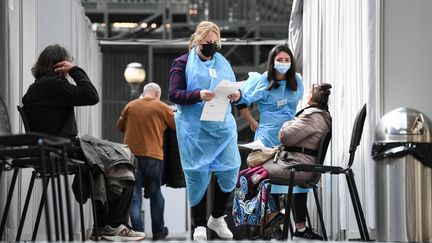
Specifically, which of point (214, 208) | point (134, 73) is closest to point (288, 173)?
point (214, 208)

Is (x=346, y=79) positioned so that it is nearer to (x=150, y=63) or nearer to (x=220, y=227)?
(x=220, y=227)

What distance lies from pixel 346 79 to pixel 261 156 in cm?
112

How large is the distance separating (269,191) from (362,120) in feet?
4.67

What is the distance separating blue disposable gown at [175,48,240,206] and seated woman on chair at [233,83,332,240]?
286 mm

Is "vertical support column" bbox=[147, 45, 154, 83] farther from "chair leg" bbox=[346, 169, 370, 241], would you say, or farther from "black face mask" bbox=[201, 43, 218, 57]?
"chair leg" bbox=[346, 169, 370, 241]

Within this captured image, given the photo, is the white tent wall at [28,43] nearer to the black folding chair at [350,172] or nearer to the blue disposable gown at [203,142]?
the blue disposable gown at [203,142]

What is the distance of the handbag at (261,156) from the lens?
8289 mm

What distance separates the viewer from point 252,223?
895 cm

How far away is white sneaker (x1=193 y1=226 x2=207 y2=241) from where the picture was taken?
7906 mm

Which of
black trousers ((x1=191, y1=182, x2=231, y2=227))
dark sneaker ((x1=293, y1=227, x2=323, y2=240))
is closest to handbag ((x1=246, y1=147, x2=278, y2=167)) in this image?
black trousers ((x1=191, y1=182, x2=231, y2=227))

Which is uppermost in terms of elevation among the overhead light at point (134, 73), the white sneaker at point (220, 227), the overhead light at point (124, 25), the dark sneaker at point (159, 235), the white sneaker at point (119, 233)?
the overhead light at point (124, 25)

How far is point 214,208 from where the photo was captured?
27.1 feet

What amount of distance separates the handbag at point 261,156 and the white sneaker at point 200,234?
Result: 2.27ft

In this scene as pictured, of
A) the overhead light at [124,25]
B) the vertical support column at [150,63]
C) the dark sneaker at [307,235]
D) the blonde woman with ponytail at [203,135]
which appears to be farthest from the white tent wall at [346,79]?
the overhead light at [124,25]
